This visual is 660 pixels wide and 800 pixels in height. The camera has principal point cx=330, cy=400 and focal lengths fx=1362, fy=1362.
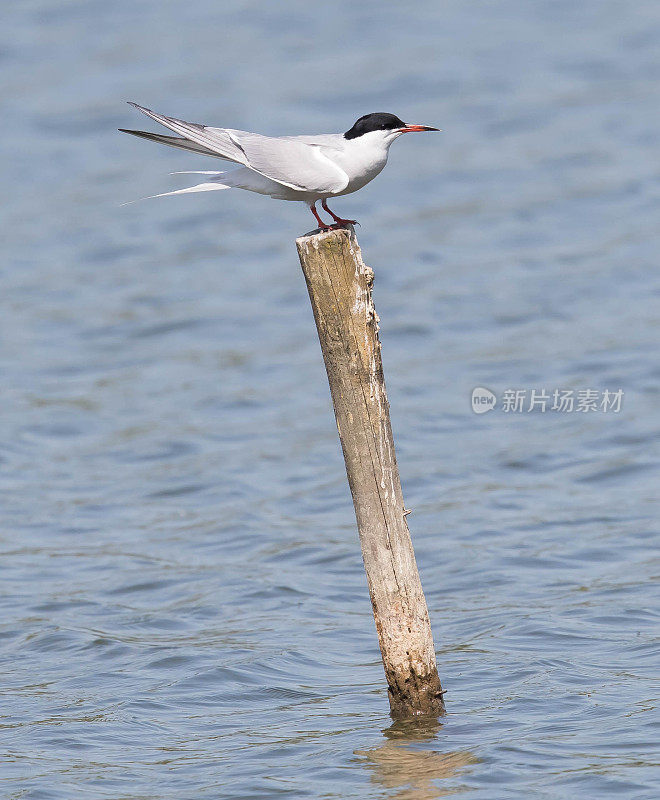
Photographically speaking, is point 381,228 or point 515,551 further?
point 381,228

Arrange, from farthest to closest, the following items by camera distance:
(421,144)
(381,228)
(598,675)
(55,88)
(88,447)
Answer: (55,88)
(421,144)
(381,228)
(88,447)
(598,675)

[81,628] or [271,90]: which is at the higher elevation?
[271,90]

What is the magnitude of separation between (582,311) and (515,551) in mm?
6632

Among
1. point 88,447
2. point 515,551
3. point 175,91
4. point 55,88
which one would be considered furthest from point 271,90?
point 515,551

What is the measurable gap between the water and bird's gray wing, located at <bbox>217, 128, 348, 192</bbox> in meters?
2.75

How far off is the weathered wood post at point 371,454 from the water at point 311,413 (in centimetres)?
36

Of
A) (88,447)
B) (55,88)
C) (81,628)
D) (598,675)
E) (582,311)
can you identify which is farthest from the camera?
(55,88)

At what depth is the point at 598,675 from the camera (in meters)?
7.62

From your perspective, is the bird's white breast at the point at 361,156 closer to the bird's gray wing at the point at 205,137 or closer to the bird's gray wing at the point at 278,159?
the bird's gray wing at the point at 278,159

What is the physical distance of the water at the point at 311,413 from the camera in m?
7.12

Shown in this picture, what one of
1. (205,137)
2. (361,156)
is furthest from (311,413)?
(205,137)

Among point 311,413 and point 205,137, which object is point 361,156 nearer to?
point 205,137

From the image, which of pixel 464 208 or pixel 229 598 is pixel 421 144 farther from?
pixel 229 598

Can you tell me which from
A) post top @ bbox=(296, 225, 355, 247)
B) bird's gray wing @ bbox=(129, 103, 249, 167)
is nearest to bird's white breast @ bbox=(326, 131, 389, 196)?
post top @ bbox=(296, 225, 355, 247)
